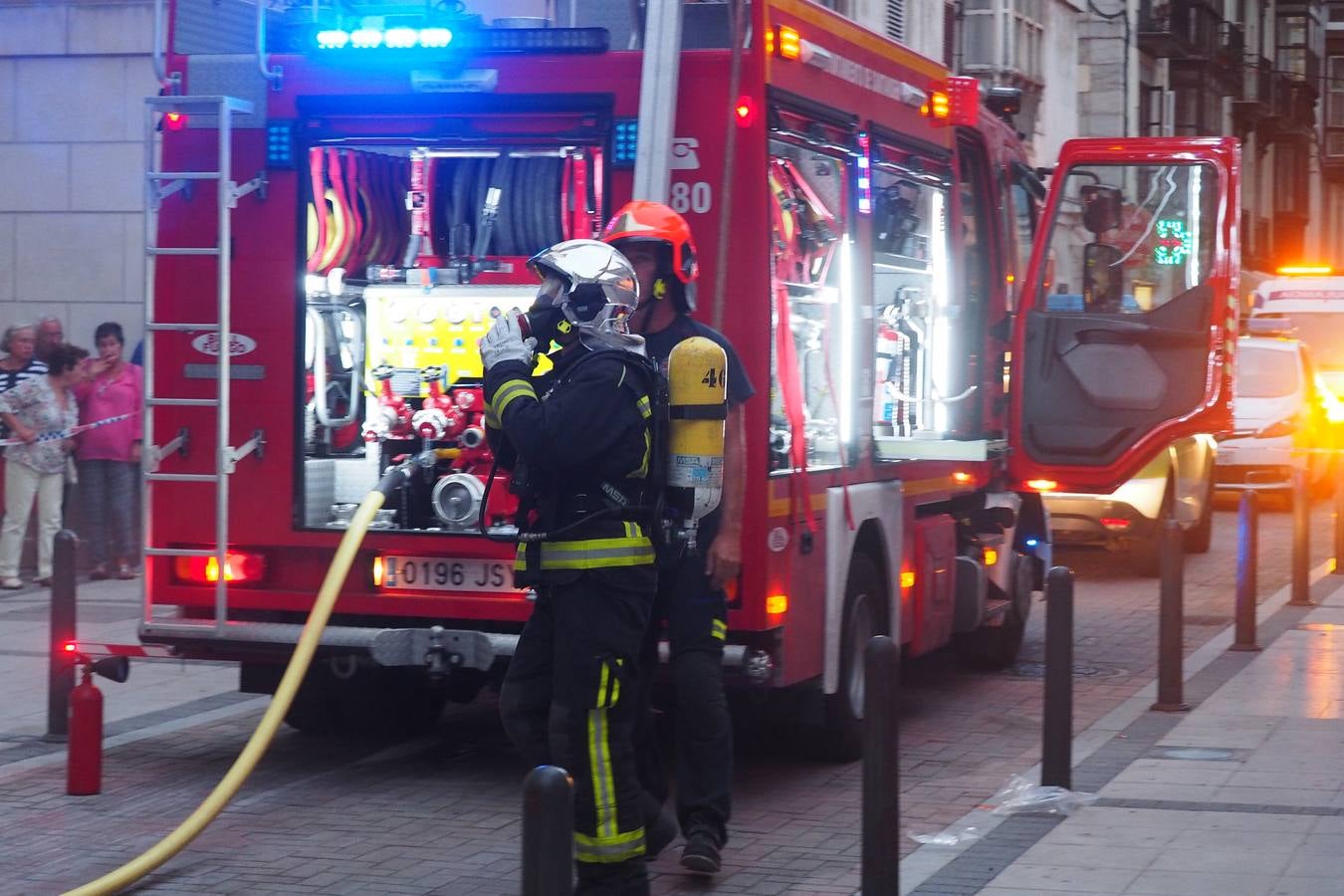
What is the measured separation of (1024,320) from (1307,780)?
4.00 metres

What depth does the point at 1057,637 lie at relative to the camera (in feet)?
25.8

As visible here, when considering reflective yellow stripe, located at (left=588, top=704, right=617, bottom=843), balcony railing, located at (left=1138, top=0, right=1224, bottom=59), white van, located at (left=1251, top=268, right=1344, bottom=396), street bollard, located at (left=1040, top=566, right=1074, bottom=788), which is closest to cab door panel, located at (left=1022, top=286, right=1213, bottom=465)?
street bollard, located at (left=1040, top=566, right=1074, bottom=788)

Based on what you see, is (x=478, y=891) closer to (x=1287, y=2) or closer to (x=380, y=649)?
(x=380, y=649)

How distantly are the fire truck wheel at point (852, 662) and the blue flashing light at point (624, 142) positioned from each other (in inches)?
74.6

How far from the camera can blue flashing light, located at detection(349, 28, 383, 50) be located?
309 inches

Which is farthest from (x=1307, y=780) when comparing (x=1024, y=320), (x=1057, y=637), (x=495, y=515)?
(x=1024, y=320)

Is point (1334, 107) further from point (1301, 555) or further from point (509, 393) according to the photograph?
point (509, 393)

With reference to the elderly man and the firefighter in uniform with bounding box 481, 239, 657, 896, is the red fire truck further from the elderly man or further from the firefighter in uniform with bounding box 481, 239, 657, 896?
the elderly man

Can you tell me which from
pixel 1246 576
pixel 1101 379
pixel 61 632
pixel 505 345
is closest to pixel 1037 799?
pixel 505 345

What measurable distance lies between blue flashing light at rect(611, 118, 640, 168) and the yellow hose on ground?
4.62ft

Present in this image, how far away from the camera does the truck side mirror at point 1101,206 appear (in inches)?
454

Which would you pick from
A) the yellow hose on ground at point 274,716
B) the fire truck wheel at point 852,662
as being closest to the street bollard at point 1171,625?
the fire truck wheel at point 852,662

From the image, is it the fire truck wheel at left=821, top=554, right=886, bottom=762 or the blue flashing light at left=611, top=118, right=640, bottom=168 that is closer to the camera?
the blue flashing light at left=611, top=118, right=640, bottom=168

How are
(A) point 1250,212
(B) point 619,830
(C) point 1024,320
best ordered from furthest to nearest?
(A) point 1250,212, (C) point 1024,320, (B) point 619,830
